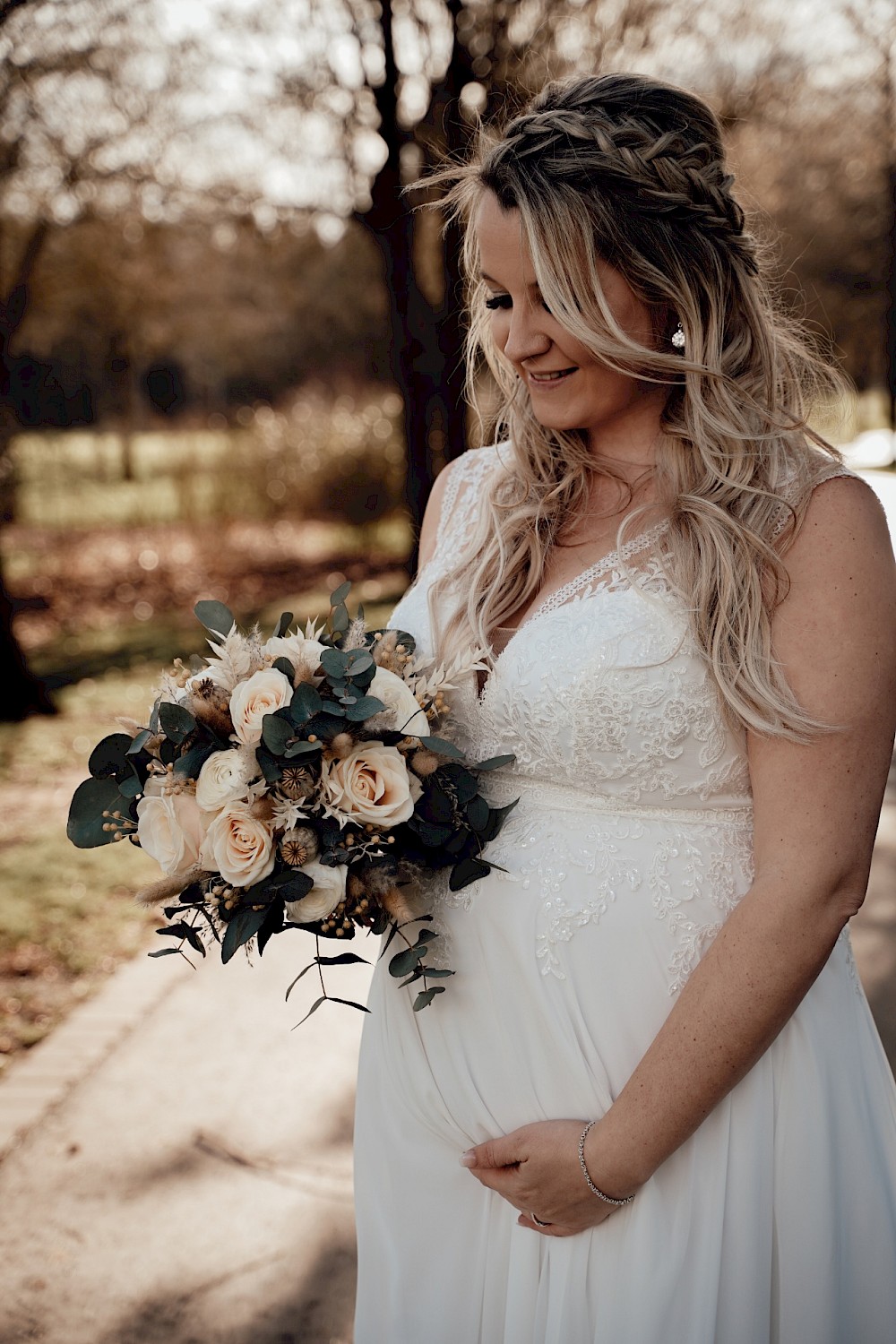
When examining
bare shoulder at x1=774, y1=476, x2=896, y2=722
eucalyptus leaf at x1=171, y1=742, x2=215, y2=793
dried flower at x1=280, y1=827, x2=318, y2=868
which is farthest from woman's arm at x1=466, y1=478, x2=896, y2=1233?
eucalyptus leaf at x1=171, y1=742, x2=215, y2=793

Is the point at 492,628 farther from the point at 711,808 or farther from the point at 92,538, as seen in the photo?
the point at 92,538

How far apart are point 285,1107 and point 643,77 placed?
3148 millimetres

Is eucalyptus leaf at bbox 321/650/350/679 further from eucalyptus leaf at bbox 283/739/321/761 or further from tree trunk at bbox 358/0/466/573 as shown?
tree trunk at bbox 358/0/466/573

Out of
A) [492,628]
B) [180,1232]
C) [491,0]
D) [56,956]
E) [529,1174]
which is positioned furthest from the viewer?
[491,0]

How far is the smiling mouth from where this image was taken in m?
1.87

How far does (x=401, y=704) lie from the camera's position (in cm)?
172

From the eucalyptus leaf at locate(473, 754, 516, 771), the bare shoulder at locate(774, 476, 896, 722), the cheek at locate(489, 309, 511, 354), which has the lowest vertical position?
the eucalyptus leaf at locate(473, 754, 516, 771)

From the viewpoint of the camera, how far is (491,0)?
836cm

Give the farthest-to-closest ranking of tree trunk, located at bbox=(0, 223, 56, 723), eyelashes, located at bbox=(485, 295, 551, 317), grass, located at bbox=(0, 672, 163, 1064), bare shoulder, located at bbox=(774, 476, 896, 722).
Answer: tree trunk, located at bbox=(0, 223, 56, 723) → grass, located at bbox=(0, 672, 163, 1064) → eyelashes, located at bbox=(485, 295, 551, 317) → bare shoulder, located at bbox=(774, 476, 896, 722)

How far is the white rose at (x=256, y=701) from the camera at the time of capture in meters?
1.61

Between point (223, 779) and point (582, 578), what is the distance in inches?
28.3

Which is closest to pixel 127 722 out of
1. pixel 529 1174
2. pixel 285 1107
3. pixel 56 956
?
pixel 529 1174

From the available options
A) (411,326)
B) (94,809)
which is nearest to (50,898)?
(94,809)

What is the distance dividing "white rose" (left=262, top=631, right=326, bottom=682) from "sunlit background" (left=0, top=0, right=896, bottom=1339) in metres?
0.83
